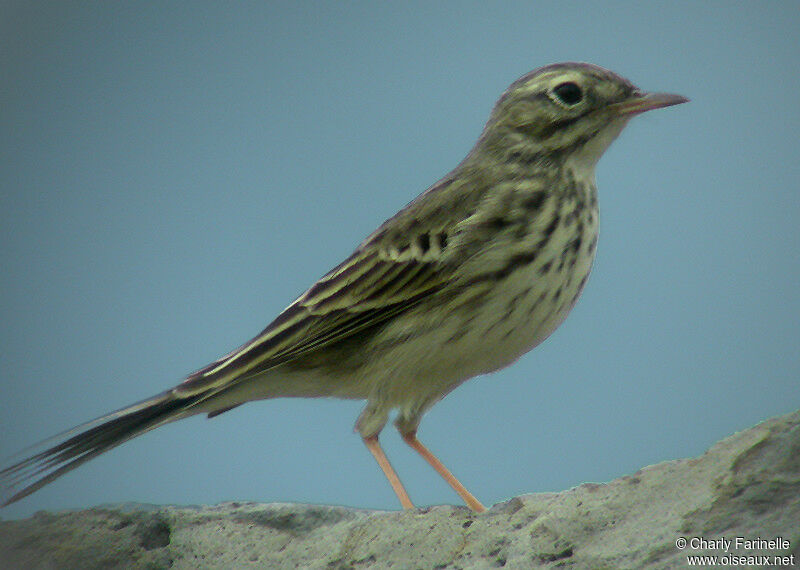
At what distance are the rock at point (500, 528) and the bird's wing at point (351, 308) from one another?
696 millimetres

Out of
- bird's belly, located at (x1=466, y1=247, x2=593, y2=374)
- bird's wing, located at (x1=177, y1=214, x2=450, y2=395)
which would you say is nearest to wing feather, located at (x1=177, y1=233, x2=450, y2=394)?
bird's wing, located at (x1=177, y1=214, x2=450, y2=395)

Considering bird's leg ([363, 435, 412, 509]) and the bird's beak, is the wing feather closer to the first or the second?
bird's leg ([363, 435, 412, 509])

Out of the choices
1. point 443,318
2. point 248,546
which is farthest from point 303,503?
point 443,318

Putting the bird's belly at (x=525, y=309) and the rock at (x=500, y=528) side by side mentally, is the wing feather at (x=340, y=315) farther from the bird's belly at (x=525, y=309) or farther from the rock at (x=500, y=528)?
the rock at (x=500, y=528)

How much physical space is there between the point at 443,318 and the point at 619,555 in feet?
5.12

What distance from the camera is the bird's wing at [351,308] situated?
16.4ft

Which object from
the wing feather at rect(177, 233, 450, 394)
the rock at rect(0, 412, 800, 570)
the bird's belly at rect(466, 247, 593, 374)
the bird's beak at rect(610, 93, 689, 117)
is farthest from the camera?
the bird's beak at rect(610, 93, 689, 117)

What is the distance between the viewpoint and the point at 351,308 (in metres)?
A: 5.08

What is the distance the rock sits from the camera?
3640 millimetres

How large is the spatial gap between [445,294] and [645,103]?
4.80 ft

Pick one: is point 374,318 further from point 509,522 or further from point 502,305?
point 509,522

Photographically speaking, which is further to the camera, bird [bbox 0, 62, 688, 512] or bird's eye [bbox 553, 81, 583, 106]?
bird's eye [bbox 553, 81, 583, 106]

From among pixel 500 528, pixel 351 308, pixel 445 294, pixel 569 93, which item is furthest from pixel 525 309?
pixel 569 93

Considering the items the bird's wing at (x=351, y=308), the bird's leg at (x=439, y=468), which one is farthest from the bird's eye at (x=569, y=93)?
the bird's leg at (x=439, y=468)
